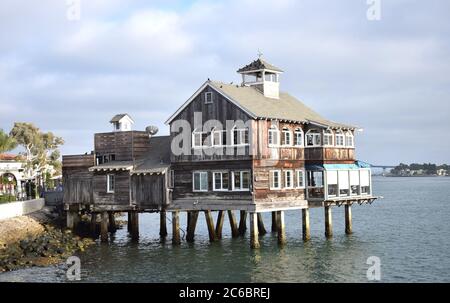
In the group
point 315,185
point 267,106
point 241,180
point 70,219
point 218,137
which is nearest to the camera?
point 241,180

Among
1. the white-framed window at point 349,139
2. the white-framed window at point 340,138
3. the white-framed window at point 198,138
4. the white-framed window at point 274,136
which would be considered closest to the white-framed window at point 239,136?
the white-framed window at point 274,136

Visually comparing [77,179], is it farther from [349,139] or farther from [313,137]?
[349,139]

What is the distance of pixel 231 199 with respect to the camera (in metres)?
46.1

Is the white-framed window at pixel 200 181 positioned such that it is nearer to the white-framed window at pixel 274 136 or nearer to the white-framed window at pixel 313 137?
the white-framed window at pixel 274 136

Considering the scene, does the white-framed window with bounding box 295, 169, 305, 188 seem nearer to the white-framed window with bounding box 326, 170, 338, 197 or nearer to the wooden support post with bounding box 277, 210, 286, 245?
the white-framed window with bounding box 326, 170, 338, 197

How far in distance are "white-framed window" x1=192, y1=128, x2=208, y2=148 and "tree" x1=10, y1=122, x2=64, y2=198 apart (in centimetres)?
3422

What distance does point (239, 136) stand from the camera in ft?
151

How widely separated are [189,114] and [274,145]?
22.4 feet

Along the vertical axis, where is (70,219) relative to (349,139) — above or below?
below

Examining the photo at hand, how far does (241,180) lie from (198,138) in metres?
4.91

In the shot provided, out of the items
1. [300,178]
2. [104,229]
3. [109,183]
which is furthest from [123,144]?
[300,178]

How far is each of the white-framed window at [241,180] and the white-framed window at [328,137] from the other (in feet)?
24.5

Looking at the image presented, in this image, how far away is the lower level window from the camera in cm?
4559
